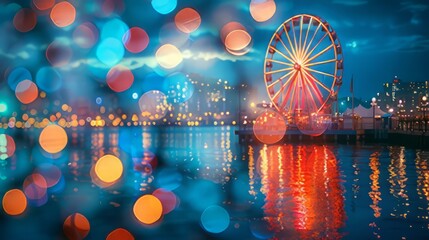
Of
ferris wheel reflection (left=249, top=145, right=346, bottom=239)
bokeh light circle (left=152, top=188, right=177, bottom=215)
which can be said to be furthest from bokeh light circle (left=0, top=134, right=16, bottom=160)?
ferris wheel reflection (left=249, top=145, right=346, bottom=239)

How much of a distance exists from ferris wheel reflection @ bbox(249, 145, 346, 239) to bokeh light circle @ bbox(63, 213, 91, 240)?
503 cm

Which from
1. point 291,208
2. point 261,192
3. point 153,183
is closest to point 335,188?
point 261,192

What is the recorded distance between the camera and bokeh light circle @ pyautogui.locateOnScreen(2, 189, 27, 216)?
16688 mm

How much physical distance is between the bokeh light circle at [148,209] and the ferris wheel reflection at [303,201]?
135 inches

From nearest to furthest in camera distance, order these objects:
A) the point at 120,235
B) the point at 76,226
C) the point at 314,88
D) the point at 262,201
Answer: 1. the point at 120,235
2. the point at 76,226
3. the point at 262,201
4. the point at 314,88

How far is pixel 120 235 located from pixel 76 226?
183 cm

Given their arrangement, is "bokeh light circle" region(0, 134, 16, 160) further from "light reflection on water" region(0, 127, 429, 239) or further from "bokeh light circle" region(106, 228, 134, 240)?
"bokeh light circle" region(106, 228, 134, 240)

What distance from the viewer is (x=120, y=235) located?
13016mm

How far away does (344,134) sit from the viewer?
188 feet

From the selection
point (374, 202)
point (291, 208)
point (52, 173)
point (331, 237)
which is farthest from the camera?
point (52, 173)

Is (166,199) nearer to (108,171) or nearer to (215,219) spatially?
(215,219)

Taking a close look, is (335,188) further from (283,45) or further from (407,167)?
(283,45)

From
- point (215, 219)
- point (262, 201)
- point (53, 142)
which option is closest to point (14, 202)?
point (215, 219)

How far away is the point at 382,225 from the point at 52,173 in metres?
20.9
